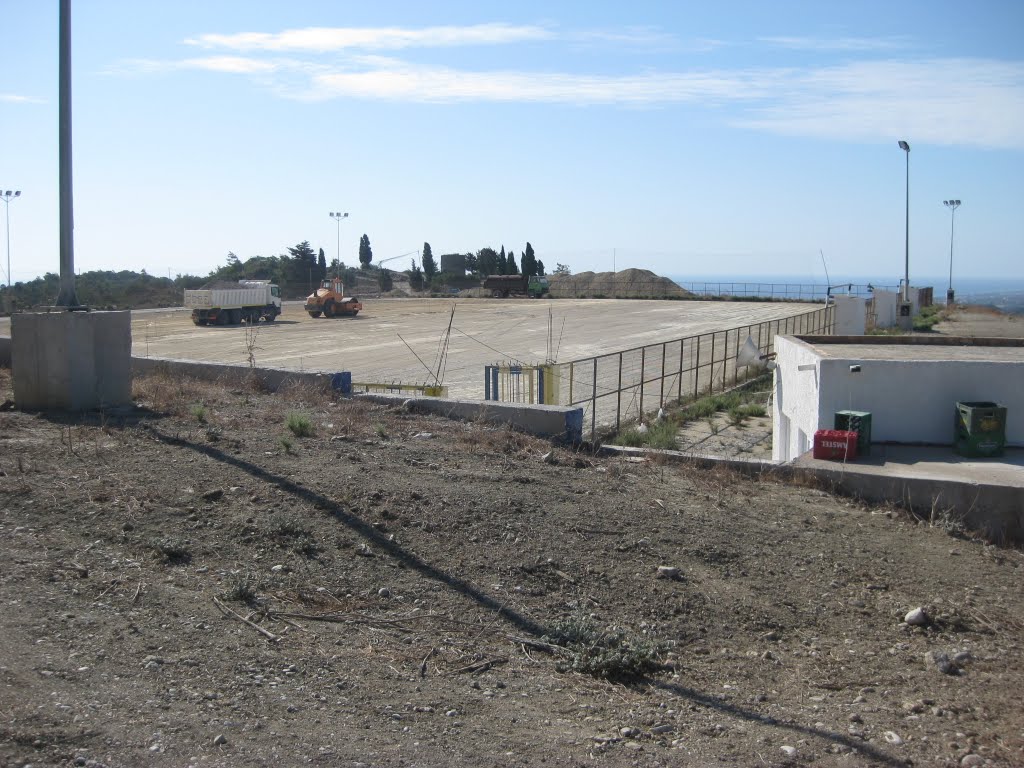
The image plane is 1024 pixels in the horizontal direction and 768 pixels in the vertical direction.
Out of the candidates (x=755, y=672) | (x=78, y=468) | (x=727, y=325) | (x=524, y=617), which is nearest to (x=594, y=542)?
(x=524, y=617)

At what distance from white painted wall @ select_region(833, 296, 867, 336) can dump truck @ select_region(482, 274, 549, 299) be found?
54.0 m

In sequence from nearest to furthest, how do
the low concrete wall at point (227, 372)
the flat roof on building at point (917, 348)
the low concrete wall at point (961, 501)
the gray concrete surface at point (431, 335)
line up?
1. the low concrete wall at point (961, 501)
2. the flat roof on building at point (917, 348)
3. the low concrete wall at point (227, 372)
4. the gray concrete surface at point (431, 335)

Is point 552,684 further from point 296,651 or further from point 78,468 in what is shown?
point 78,468

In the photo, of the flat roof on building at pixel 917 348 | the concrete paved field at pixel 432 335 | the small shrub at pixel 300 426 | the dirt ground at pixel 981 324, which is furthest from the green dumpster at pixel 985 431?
the dirt ground at pixel 981 324

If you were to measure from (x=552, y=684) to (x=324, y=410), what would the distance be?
869 centimetres

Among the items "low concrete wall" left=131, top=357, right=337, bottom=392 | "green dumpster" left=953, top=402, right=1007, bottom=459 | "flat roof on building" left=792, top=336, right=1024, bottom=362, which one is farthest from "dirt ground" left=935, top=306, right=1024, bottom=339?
"low concrete wall" left=131, top=357, right=337, bottom=392

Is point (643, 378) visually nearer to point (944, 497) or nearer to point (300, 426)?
point (944, 497)

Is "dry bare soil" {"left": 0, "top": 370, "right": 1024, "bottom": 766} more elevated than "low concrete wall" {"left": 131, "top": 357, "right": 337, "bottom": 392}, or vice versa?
"low concrete wall" {"left": 131, "top": 357, "right": 337, "bottom": 392}

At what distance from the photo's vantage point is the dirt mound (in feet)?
323

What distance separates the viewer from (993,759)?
17.0 ft

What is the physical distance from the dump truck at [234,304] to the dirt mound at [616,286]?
1682 inches

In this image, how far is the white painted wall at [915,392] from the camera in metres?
13.2

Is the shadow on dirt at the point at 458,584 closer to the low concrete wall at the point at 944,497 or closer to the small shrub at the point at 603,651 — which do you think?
the small shrub at the point at 603,651

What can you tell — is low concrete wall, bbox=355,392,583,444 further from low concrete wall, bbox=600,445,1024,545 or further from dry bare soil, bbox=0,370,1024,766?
low concrete wall, bbox=600,445,1024,545
